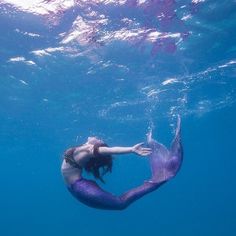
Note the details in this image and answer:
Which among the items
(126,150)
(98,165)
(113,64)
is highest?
(113,64)

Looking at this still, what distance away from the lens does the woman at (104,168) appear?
238 inches

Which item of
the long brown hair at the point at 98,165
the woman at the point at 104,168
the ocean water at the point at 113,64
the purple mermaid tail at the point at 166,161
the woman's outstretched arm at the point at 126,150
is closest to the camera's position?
the woman's outstretched arm at the point at 126,150

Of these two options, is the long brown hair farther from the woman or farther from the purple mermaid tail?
the purple mermaid tail

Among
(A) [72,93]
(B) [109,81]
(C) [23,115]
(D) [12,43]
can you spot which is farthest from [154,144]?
(C) [23,115]

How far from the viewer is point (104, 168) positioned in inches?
269

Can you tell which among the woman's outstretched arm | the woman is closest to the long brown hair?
the woman

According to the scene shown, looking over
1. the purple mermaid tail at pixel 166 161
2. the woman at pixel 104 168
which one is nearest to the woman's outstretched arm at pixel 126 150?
the woman at pixel 104 168

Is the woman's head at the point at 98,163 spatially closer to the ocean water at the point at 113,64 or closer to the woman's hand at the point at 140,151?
the woman's hand at the point at 140,151

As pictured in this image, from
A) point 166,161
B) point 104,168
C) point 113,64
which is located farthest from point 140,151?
point 113,64

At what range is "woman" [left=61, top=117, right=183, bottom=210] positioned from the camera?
6051 millimetres

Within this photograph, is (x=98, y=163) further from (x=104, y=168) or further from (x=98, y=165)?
(x=104, y=168)

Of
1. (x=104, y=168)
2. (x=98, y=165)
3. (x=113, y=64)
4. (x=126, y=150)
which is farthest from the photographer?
(x=113, y=64)

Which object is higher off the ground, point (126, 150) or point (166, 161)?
point (166, 161)

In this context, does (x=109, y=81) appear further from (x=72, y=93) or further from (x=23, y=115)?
(x=23, y=115)
